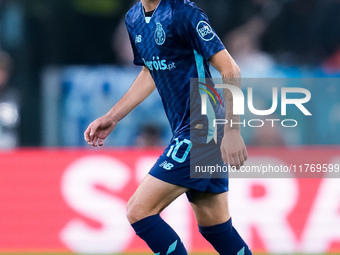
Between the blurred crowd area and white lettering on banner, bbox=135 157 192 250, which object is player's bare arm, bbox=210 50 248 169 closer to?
white lettering on banner, bbox=135 157 192 250

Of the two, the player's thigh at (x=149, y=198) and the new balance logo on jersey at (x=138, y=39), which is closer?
the player's thigh at (x=149, y=198)

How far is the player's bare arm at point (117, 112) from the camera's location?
159 inches

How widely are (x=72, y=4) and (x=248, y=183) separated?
12.3ft

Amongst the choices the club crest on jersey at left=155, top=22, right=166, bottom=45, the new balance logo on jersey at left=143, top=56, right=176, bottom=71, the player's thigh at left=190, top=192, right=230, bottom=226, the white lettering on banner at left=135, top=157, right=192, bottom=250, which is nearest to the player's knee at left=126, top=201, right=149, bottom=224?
the player's thigh at left=190, top=192, right=230, bottom=226

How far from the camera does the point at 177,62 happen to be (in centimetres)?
371

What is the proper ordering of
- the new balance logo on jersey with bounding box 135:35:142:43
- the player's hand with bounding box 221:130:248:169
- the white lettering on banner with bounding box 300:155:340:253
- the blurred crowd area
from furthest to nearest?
1. the blurred crowd area
2. the white lettering on banner with bounding box 300:155:340:253
3. the new balance logo on jersey with bounding box 135:35:142:43
4. the player's hand with bounding box 221:130:248:169

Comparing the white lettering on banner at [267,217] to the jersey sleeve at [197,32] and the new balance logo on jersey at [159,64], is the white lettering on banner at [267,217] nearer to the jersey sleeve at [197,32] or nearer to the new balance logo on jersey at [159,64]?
the new balance logo on jersey at [159,64]

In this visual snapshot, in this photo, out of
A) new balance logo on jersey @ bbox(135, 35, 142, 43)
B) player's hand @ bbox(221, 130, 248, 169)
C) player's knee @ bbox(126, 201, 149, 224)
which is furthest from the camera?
new balance logo on jersey @ bbox(135, 35, 142, 43)

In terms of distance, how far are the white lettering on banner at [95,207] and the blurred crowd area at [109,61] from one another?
4.95 ft

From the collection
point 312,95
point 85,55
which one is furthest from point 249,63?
point 85,55

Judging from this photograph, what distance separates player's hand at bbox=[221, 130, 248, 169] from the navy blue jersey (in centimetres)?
33

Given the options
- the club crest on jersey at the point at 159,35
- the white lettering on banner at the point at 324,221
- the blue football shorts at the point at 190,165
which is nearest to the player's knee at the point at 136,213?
the blue football shorts at the point at 190,165

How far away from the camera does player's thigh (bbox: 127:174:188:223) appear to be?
3613 mm

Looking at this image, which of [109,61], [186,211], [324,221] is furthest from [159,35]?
[109,61]
